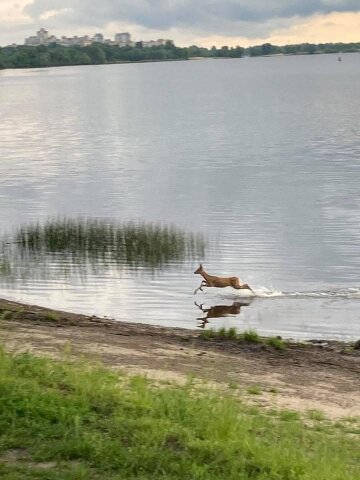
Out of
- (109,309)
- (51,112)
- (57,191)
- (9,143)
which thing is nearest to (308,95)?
(51,112)

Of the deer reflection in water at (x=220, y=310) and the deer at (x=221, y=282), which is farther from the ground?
the deer at (x=221, y=282)

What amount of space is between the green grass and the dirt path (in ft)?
5.00

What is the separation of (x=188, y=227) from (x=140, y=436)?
19.4 meters

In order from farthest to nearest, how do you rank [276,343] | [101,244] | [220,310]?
[101,244] → [220,310] → [276,343]

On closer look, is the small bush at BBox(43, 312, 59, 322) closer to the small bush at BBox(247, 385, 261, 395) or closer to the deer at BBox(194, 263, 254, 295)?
the deer at BBox(194, 263, 254, 295)

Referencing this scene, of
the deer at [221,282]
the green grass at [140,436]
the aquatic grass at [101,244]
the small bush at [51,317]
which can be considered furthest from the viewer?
the aquatic grass at [101,244]

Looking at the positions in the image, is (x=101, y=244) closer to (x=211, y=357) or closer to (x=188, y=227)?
(x=188, y=227)

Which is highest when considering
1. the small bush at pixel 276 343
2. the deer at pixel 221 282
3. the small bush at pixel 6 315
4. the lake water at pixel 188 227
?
the small bush at pixel 6 315

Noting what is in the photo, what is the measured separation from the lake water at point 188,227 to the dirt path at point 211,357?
2.56m

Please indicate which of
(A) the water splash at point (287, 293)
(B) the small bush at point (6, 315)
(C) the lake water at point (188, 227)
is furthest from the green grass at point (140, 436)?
(A) the water splash at point (287, 293)

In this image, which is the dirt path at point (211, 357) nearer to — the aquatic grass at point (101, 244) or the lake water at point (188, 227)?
the lake water at point (188, 227)

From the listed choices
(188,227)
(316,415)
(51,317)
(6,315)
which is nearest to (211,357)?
(316,415)

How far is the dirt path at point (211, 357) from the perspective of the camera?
9656mm

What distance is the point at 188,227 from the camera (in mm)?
25656
